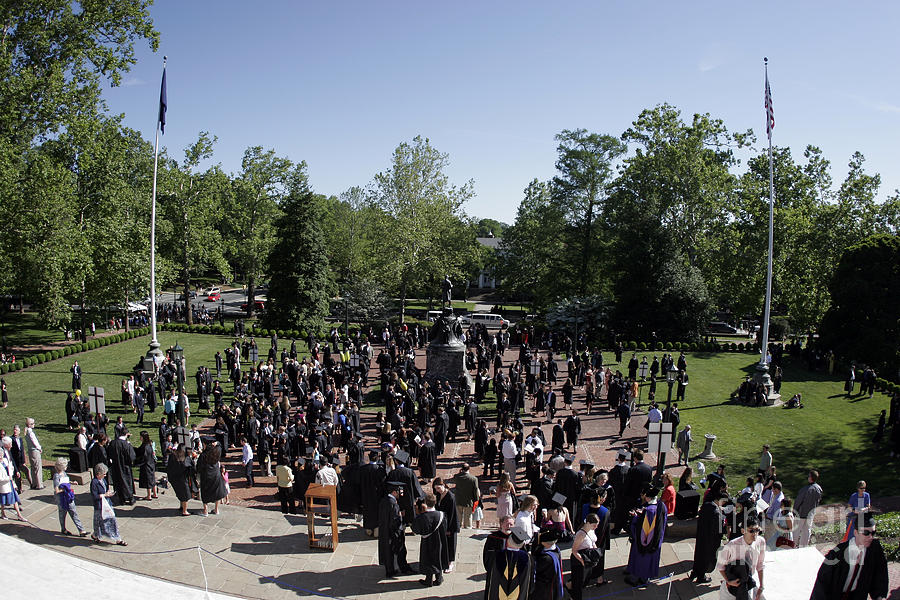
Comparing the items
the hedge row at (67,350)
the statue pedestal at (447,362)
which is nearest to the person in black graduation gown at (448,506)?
the statue pedestal at (447,362)

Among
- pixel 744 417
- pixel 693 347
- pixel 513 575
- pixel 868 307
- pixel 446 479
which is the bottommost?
pixel 446 479

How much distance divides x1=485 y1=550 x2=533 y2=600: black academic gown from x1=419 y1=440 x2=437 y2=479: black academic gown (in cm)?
666

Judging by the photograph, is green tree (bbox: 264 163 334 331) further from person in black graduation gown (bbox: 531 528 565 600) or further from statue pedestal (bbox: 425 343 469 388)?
person in black graduation gown (bbox: 531 528 565 600)

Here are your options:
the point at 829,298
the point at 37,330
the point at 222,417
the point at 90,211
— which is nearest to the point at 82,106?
the point at 90,211

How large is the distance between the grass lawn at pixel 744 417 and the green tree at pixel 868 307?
6.20 feet

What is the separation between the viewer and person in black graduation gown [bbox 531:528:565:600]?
816cm

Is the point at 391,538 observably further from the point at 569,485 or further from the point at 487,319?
the point at 487,319

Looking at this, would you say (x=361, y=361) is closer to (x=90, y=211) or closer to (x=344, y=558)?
A: (x=344, y=558)

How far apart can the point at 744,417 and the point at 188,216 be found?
37.8m

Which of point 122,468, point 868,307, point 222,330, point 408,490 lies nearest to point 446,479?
point 408,490

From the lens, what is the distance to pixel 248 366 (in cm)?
2973

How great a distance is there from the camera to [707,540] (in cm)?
956

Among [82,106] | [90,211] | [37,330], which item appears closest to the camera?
[82,106]

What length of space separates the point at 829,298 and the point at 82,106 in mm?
39190
